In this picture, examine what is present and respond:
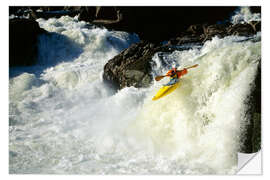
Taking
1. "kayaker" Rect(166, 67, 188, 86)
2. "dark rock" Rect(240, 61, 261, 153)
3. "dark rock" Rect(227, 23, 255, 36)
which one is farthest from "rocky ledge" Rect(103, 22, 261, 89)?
"dark rock" Rect(240, 61, 261, 153)

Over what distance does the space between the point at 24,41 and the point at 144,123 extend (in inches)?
151

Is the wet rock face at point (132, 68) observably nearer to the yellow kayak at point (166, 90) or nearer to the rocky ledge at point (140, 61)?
the rocky ledge at point (140, 61)

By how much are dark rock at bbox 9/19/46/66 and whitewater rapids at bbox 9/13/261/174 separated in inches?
37.6

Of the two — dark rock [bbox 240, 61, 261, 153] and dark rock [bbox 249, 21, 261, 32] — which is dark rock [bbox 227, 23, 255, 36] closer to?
dark rock [bbox 249, 21, 261, 32]

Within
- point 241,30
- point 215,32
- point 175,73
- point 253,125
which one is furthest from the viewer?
point 215,32

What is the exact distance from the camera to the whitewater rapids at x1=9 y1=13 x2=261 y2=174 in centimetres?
323

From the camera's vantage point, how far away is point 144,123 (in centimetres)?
393

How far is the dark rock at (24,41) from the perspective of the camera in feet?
19.5

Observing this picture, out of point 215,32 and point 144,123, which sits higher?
point 215,32

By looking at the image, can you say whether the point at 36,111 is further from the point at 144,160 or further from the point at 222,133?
the point at 222,133

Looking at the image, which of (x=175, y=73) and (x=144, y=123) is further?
(x=144, y=123)

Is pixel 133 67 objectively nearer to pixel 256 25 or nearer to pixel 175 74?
pixel 175 74

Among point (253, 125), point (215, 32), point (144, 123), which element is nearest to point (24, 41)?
point (144, 123)
